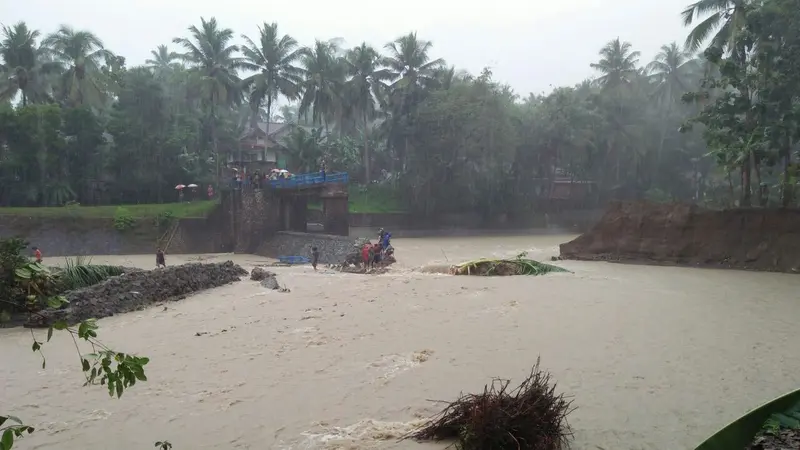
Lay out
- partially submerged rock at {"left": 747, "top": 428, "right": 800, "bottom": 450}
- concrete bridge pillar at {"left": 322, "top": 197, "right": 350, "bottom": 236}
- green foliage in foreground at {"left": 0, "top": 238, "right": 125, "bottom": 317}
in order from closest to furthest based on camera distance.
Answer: partially submerged rock at {"left": 747, "top": 428, "right": 800, "bottom": 450}, green foliage in foreground at {"left": 0, "top": 238, "right": 125, "bottom": 317}, concrete bridge pillar at {"left": 322, "top": 197, "right": 350, "bottom": 236}

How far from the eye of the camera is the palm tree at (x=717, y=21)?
24734mm

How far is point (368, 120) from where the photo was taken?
2023 inches

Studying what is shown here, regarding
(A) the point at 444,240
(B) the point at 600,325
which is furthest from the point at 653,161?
(B) the point at 600,325

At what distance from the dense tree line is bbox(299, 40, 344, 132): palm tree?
116 millimetres

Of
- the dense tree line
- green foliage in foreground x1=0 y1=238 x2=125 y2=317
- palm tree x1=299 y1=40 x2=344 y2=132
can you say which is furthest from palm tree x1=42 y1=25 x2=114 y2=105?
green foliage in foreground x1=0 y1=238 x2=125 y2=317

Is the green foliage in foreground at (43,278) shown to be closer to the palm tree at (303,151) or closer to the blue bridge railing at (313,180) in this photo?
the blue bridge railing at (313,180)

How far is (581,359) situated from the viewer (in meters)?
8.57

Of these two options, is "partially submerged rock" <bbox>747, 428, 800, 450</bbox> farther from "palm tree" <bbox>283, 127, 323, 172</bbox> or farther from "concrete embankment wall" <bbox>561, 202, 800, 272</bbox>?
"palm tree" <bbox>283, 127, 323, 172</bbox>

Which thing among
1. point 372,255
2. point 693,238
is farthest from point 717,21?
point 372,255

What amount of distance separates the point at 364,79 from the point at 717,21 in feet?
86.5

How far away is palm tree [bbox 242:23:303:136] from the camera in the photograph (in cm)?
4434

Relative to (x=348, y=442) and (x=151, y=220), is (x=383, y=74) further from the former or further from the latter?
(x=348, y=442)

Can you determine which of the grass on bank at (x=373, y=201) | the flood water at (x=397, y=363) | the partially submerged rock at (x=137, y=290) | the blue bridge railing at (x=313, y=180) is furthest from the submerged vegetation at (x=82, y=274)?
the grass on bank at (x=373, y=201)

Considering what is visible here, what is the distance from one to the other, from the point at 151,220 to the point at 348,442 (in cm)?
2998
